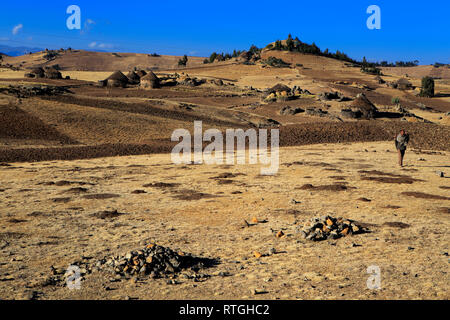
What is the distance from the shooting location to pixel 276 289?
700 cm

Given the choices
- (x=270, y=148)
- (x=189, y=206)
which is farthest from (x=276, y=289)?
Result: (x=270, y=148)

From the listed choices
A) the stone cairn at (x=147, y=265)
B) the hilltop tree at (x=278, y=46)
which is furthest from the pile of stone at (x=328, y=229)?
the hilltop tree at (x=278, y=46)

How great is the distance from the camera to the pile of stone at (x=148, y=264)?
7.62m

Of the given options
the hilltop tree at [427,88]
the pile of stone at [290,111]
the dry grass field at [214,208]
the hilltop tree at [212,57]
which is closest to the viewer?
the dry grass field at [214,208]

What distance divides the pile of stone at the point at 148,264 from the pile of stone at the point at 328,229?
2.79 metres

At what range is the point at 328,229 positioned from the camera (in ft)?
31.9

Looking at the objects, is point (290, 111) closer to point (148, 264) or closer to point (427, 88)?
point (427, 88)

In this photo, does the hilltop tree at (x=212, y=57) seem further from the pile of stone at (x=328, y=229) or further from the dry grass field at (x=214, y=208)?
the pile of stone at (x=328, y=229)

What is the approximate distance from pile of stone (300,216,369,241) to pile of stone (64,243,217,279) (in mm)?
2787

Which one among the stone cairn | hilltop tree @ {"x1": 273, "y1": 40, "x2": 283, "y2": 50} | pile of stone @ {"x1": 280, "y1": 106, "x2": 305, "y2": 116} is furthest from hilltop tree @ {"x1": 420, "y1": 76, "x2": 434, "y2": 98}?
the stone cairn

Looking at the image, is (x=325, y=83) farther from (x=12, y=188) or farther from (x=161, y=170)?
(x=12, y=188)

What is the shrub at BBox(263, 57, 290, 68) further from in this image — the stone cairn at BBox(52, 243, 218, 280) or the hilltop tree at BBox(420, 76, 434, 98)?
the stone cairn at BBox(52, 243, 218, 280)

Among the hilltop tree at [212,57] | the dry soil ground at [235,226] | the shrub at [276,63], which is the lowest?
the dry soil ground at [235,226]

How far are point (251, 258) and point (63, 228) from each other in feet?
16.8
